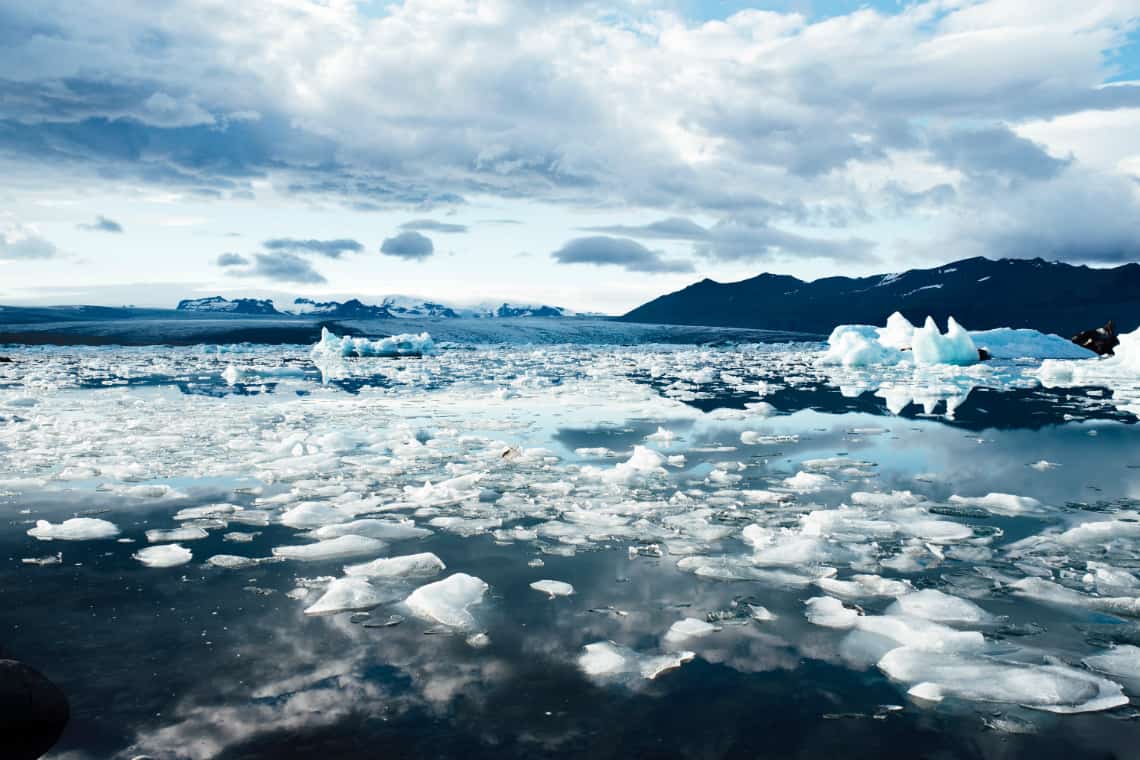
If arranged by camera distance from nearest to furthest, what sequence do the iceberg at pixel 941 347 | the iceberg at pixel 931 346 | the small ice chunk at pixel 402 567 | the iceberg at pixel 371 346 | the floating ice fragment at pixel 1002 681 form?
1. the floating ice fragment at pixel 1002 681
2. the small ice chunk at pixel 402 567
3. the iceberg at pixel 941 347
4. the iceberg at pixel 931 346
5. the iceberg at pixel 371 346

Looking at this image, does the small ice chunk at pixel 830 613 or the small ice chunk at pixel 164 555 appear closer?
the small ice chunk at pixel 830 613

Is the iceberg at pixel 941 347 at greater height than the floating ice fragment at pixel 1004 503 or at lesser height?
greater

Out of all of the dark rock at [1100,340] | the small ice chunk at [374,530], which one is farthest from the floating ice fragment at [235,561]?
the dark rock at [1100,340]

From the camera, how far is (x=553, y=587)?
13.2 ft

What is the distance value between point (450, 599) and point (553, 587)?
55 cm

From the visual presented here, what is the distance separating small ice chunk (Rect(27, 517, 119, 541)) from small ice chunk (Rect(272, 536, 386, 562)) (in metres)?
Result: 1.28

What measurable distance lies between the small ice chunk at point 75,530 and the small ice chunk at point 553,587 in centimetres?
293

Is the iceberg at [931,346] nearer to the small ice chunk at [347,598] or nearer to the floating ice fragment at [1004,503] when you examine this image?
the floating ice fragment at [1004,503]

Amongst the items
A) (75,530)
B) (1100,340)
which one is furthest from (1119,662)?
(1100,340)

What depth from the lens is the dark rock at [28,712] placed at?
2.49 m

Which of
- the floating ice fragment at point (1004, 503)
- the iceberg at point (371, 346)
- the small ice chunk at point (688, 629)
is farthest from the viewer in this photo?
the iceberg at point (371, 346)

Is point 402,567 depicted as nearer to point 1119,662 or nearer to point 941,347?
point 1119,662

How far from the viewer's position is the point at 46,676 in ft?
9.75

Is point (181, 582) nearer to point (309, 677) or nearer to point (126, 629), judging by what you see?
point (126, 629)
